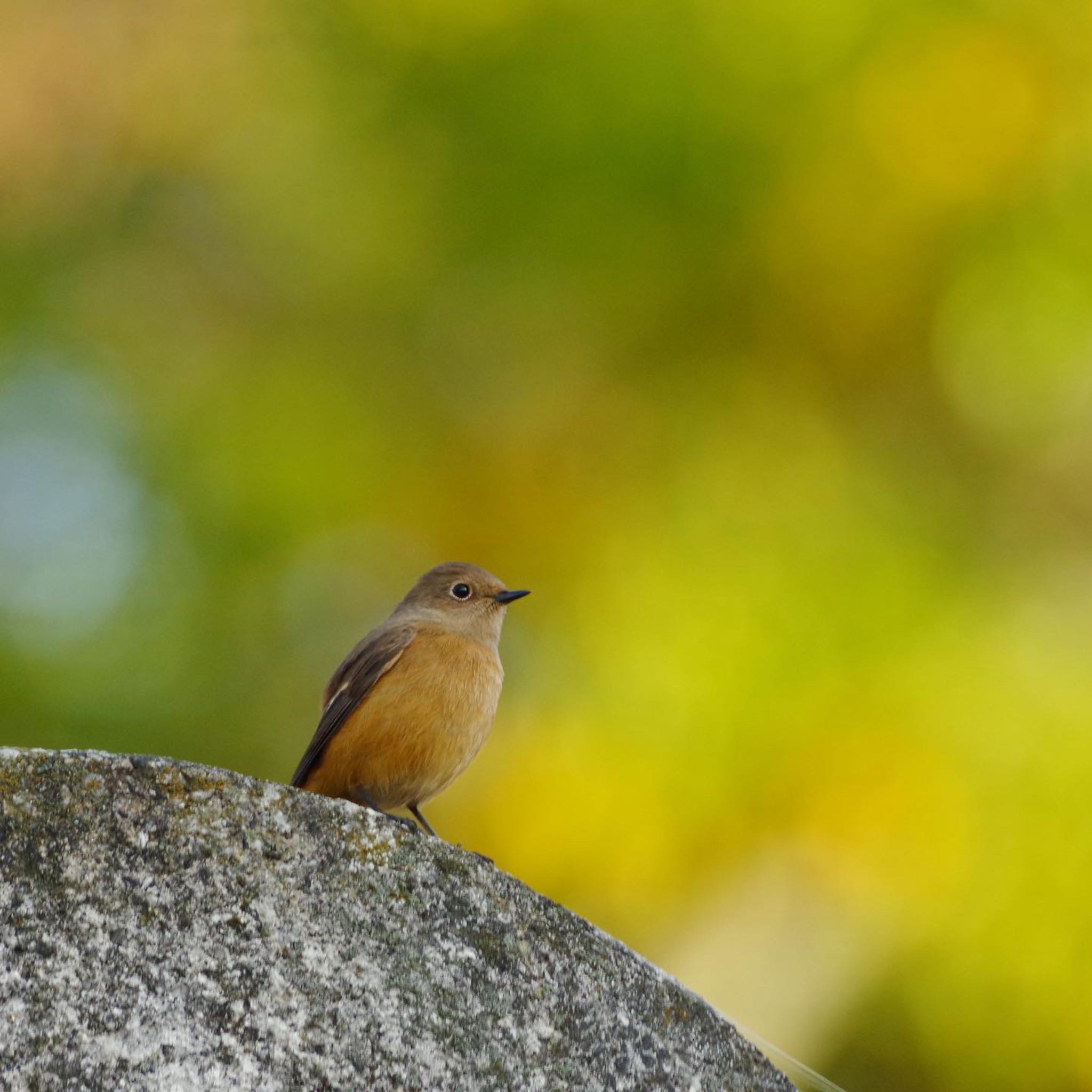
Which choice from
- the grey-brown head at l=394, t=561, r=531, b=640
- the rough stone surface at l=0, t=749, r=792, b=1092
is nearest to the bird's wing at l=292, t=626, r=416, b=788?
the grey-brown head at l=394, t=561, r=531, b=640

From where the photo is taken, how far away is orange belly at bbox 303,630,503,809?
14.9 feet

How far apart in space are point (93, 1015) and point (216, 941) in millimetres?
210

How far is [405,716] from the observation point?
456 centimetres

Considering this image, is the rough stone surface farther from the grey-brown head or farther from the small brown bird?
the grey-brown head

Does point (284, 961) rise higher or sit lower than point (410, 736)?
higher

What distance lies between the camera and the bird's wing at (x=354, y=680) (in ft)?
15.5

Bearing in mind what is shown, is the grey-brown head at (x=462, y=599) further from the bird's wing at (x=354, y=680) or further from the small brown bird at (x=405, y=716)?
the bird's wing at (x=354, y=680)

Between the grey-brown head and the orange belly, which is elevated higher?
the grey-brown head

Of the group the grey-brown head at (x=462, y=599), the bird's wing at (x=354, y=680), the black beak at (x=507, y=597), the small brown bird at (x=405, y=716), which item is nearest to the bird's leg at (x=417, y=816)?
the small brown bird at (x=405, y=716)

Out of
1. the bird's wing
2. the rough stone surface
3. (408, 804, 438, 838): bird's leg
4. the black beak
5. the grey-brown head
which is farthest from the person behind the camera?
the black beak

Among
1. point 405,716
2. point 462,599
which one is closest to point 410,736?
point 405,716

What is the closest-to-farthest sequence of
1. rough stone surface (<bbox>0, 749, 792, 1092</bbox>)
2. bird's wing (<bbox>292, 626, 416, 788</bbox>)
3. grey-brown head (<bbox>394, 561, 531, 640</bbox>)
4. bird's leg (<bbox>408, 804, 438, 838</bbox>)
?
1. rough stone surface (<bbox>0, 749, 792, 1092</bbox>)
2. bird's wing (<bbox>292, 626, 416, 788</bbox>)
3. bird's leg (<bbox>408, 804, 438, 838</bbox>)
4. grey-brown head (<bbox>394, 561, 531, 640</bbox>)

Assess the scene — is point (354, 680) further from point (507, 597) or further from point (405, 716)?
point (507, 597)

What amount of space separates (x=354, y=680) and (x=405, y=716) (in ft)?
1.15
